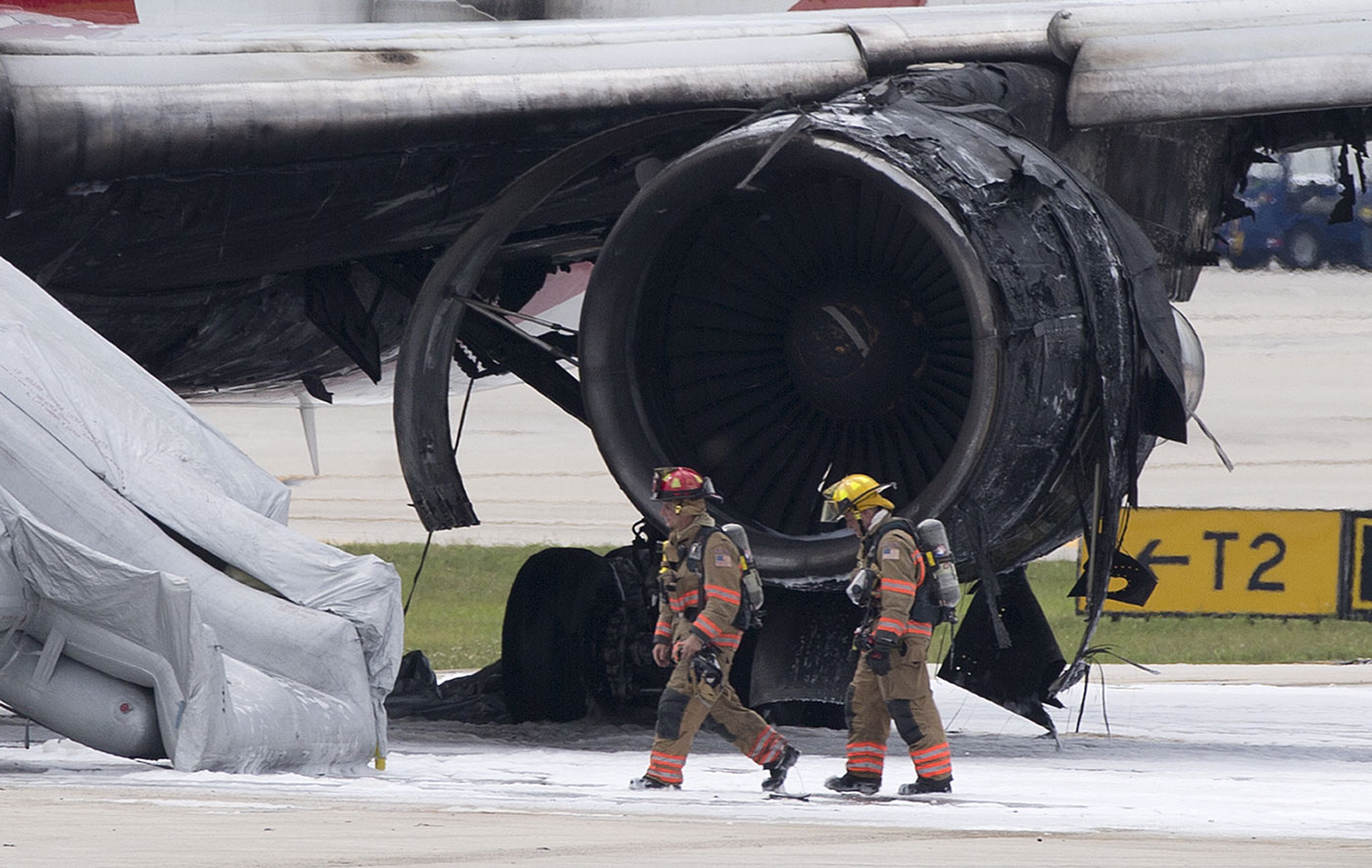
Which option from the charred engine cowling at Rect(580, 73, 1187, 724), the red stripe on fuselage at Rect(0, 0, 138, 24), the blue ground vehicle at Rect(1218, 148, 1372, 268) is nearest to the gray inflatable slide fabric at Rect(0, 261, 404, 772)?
the charred engine cowling at Rect(580, 73, 1187, 724)

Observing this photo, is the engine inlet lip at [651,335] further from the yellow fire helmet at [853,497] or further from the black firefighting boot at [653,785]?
the black firefighting boot at [653,785]

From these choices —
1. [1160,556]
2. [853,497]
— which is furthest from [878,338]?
[1160,556]

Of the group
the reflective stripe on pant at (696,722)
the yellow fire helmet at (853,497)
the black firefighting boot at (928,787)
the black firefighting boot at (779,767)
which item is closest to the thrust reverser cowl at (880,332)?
the yellow fire helmet at (853,497)

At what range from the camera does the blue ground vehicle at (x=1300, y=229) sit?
3791cm

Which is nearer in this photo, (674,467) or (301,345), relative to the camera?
(674,467)

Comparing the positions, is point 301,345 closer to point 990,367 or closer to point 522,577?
point 522,577

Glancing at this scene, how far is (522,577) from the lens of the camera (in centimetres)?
1250

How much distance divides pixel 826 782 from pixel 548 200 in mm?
3404

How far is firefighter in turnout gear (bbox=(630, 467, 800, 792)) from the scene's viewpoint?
920cm

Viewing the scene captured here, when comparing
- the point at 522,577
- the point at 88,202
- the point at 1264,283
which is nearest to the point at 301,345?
the point at 522,577

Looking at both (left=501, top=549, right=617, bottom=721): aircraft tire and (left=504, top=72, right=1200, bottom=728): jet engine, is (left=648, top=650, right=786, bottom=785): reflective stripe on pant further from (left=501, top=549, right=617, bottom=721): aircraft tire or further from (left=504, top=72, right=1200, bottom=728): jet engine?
(left=501, top=549, right=617, bottom=721): aircraft tire

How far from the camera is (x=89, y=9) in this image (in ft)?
36.9

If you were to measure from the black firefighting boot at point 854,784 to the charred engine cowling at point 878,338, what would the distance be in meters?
0.86

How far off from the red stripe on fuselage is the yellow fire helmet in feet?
14.7
